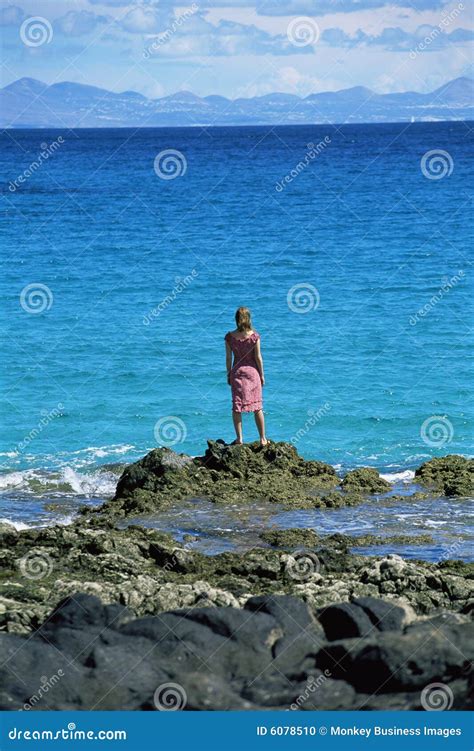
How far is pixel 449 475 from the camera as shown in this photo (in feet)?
47.7

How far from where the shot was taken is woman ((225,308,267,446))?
Result: 14.6 meters

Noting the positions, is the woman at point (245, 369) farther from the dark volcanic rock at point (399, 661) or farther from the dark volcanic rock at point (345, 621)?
the dark volcanic rock at point (399, 661)

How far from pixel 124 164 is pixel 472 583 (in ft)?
233

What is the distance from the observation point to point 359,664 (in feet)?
25.7

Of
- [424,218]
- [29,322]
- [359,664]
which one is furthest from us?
[424,218]

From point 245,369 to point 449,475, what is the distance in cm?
291

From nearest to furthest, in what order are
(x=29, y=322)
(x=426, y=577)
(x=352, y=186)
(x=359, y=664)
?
(x=359, y=664), (x=426, y=577), (x=29, y=322), (x=352, y=186)

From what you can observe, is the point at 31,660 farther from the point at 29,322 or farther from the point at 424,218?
the point at 424,218

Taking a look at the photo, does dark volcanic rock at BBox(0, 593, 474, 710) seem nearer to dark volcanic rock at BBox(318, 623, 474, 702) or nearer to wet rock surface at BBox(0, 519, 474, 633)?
dark volcanic rock at BBox(318, 623, 474, 702)

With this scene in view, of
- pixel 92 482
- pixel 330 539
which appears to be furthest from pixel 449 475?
pixel 92 482

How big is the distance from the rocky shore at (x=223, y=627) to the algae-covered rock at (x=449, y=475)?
3.00 metres

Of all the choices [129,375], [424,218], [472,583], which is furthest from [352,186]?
[472,583]

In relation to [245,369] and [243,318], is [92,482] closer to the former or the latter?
[245,369]

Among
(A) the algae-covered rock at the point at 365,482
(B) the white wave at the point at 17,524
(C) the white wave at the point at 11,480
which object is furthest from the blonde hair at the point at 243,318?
(C) the white wave at the point at 11,480
